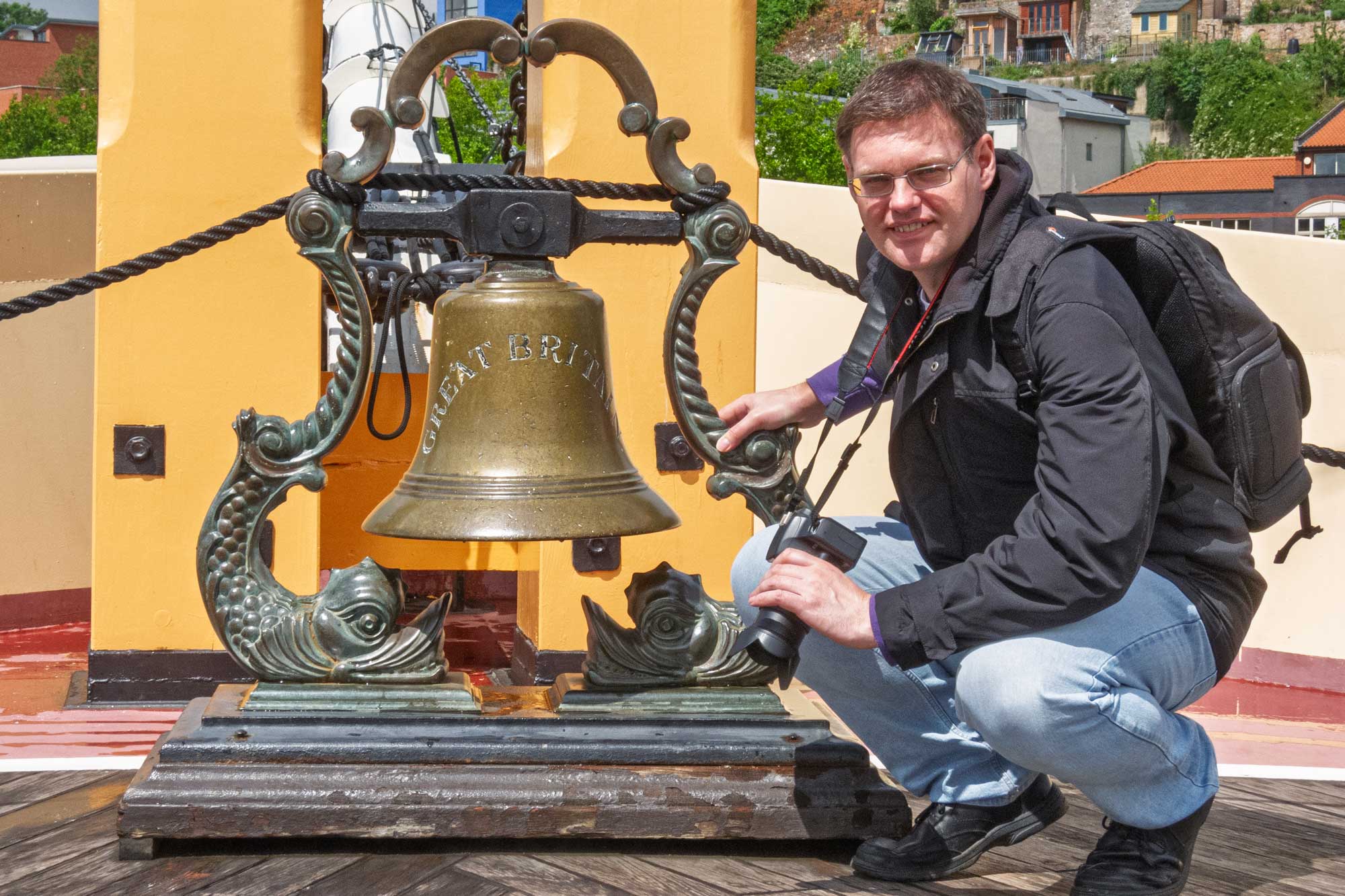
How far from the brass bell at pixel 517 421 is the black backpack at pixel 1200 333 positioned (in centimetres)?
71

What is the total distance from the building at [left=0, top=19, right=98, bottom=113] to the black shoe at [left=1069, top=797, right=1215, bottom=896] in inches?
3495

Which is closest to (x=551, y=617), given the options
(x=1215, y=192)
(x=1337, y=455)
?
(x=1337, y=455)

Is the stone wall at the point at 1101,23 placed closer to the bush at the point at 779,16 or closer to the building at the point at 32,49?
the bush at the point at 779,16

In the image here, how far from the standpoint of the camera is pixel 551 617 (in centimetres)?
395

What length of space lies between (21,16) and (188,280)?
394 feet

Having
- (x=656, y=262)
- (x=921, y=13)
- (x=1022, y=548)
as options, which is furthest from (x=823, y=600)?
(x=921, y=13)

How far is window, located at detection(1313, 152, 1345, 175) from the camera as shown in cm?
6788

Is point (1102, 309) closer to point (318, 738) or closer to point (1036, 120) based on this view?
point (318, 738)

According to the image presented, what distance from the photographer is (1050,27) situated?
116 m

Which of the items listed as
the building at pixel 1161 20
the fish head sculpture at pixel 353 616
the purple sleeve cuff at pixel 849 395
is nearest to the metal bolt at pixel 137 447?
the fish head sculpture at pixel 353 616

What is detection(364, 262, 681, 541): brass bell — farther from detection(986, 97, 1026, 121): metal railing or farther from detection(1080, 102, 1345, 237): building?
detection(986, 97, 1026, 121): metal railing

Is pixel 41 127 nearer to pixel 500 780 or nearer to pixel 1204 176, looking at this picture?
pixel 1204 176

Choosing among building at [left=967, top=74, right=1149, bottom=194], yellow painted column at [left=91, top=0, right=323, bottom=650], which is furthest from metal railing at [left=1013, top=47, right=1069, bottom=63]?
yellow painted column at [left=91, top=0, right=323, bottom=650]

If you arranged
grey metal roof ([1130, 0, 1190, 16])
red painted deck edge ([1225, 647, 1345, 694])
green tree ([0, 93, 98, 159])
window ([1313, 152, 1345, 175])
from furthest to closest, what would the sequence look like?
grey metal roof ([1130, 0, 1190, 16]) < window ([1313, 152, 1345, 175]) < green tree ([0, 93, 98, 159]) < red painted deck edge ([1225, 647, 1345, 694])
